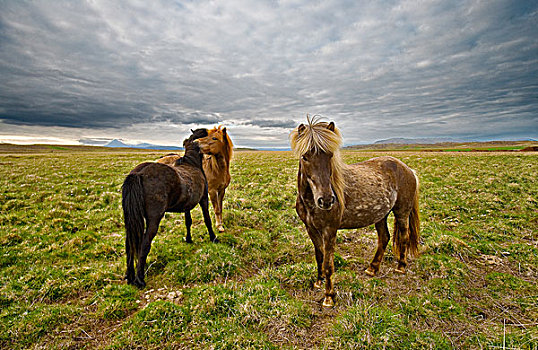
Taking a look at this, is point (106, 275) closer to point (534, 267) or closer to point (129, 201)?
point (129, 201)

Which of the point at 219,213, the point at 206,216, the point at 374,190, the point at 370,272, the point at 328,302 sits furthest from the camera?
the point at 219,213

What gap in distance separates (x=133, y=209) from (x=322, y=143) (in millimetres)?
4162

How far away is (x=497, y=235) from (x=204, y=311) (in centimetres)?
951

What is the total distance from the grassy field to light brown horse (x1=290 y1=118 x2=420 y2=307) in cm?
72

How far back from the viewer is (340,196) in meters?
4.53

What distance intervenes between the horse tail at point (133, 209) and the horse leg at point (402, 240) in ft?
20.9

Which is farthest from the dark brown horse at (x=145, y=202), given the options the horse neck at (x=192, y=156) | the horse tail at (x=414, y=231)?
the horse tail at (x=414, y=231)

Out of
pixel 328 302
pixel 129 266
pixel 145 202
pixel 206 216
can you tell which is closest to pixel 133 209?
pixel 145 202

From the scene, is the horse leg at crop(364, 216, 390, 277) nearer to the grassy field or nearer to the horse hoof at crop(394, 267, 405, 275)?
the grassy field

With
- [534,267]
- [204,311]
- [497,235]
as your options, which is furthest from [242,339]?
[497,235]

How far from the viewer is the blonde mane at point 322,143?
3951mm

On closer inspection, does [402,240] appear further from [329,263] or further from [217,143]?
[217,143]

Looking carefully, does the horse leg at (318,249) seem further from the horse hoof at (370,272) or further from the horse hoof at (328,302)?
the horse hoof at (370,272)

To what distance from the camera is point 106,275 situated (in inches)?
205
